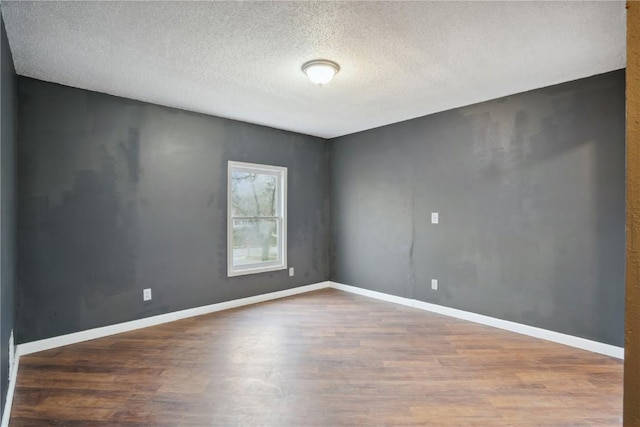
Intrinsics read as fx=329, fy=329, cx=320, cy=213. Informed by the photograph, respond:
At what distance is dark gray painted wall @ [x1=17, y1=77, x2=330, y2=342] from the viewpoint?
A: 3.00 metres

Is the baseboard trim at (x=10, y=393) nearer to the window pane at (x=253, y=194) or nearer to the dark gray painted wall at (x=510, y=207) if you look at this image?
the window pane at (x=253, y=194)

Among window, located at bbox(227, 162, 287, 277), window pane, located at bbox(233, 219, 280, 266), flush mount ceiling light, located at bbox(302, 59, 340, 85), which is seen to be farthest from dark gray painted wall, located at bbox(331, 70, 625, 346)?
flush mount ceiling light, located at bbox(302, 59, 340, 85)

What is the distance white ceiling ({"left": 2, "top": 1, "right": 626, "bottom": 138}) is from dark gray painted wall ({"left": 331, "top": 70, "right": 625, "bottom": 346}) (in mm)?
357

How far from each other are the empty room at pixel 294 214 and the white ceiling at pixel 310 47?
0.07 ft

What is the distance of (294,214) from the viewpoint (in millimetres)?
5051

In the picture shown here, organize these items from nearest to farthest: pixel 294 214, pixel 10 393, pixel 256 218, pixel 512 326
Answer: pixel 10 393
pixel 512 326
pixel 256 218
pixel 294 214

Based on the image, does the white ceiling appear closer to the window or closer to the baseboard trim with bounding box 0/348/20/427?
the window

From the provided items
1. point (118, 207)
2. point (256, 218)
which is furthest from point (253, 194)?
point (118, 207)

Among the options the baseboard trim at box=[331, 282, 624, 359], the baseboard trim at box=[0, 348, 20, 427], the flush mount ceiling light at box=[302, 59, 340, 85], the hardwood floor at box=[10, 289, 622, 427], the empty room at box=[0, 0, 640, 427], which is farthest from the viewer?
the baseboard trim at box=[331, 282, 624, 359]

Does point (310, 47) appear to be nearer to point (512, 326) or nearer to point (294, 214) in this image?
point (294, 214)

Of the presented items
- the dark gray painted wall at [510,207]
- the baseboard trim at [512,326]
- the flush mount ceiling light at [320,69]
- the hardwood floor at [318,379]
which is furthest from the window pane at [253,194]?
the flush mount ceiling light at [320,69]

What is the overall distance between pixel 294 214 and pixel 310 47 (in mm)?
2899

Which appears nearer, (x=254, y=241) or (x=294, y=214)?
(x=254, y=241)

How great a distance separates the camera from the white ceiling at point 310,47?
203cm
